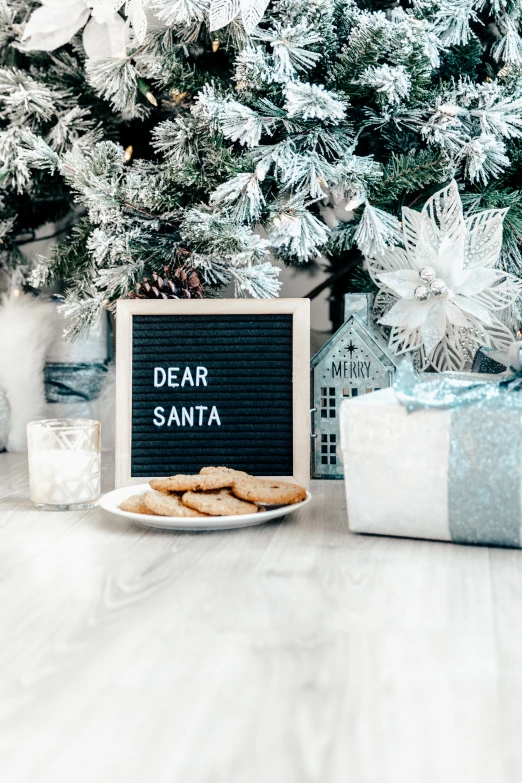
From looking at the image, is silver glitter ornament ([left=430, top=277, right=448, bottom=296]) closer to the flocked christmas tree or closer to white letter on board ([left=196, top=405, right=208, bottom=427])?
the flocked christmas tree

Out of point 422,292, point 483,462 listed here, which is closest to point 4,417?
point 422,292

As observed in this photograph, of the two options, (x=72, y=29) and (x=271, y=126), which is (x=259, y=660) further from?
(x=72, y=29)

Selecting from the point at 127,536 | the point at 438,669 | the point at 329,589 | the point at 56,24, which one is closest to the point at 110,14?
the point at 56,24

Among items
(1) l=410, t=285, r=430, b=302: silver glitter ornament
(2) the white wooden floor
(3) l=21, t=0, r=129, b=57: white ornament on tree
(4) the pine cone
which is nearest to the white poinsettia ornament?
(1) l=410, t=285, r=430, b=302: silver glitter ornament

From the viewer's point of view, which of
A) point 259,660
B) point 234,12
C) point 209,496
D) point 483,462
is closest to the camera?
point 259,660

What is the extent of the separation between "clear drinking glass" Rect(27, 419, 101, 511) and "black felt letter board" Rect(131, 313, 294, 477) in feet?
0.29

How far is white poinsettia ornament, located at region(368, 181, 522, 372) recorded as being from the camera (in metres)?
1.06

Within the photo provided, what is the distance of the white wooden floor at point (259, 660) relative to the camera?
16.5 inches

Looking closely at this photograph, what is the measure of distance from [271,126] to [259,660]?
30.9 inches

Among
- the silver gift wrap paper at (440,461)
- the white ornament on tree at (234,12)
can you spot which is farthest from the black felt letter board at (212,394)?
the white ornament on tree at (234,12)

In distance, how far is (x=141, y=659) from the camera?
1.77ft

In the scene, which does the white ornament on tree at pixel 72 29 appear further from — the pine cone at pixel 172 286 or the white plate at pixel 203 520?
the white plate at pixel 203 520

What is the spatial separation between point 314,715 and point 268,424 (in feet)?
2.03

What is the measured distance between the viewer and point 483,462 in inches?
29.9
